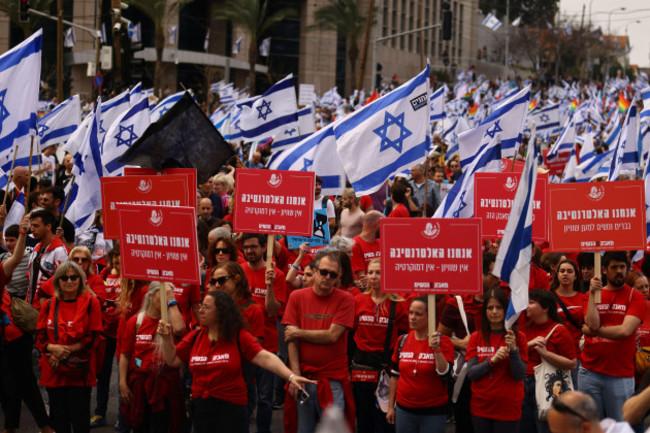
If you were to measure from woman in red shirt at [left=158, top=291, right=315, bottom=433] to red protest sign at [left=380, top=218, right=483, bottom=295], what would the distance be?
3.31 feet

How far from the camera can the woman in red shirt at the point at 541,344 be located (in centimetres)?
682

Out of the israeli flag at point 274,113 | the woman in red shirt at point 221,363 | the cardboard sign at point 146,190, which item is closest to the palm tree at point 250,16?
the israeli flag at point 274,113

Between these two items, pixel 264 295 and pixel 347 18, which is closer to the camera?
pixel 264 295

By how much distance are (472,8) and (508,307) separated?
8678cm

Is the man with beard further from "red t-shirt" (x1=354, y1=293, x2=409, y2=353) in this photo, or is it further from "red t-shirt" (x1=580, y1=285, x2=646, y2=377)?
"red t-shirt" (x1=354, y1=293, x2=409, y2=353)

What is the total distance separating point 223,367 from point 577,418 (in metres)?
2.81

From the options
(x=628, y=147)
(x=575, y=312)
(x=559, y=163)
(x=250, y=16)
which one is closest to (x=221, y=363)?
(x=575, y=312)

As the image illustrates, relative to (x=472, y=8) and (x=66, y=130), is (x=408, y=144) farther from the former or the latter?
(x=472, y=8)

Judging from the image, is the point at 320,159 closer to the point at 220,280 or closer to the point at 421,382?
the point at 220,280

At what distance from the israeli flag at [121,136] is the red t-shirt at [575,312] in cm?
572

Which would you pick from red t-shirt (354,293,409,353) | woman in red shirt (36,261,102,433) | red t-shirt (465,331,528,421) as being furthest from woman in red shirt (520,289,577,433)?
woman in red shirt (36,261,102,433)

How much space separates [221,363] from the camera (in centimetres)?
634

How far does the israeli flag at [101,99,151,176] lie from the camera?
1159cm

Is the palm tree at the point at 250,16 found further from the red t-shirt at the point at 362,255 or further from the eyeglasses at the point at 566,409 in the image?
the eyeglasses at the point at 566,409
